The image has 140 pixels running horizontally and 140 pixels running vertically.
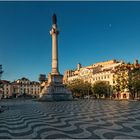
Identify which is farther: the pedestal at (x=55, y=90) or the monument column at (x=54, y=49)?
the monument column at (x=54, y=49)

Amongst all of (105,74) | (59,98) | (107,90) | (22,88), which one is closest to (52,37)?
(59,98)

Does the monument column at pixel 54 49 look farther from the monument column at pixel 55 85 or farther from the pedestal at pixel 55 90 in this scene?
the pedestal at pixel 55 90

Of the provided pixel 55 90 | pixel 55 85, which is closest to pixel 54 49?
pixel 55 85

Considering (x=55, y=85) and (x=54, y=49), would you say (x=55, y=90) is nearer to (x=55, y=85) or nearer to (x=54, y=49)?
(x=55, y=85)

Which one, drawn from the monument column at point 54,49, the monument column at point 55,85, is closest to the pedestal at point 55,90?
the monument column at point 55,85

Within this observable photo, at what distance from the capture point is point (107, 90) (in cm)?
10712

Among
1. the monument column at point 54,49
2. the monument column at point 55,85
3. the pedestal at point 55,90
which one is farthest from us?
the monument column at point 54,49

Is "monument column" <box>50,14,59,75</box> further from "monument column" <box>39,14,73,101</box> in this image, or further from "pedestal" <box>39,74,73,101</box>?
"pedestal" <box>39,74,73,101</box>

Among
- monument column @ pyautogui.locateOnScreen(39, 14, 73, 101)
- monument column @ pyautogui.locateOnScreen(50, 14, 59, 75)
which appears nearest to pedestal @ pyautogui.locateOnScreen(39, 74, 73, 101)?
monument column @ pyautogui.locateOnScreen(39, 14, 73, 101)

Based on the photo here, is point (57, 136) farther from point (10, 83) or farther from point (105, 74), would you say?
point (10, 83)

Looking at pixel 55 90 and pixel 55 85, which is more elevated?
pixel 55 85

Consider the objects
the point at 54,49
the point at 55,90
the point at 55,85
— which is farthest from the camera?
the point at 54,49

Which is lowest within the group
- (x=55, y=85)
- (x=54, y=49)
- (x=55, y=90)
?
(x=55, y=90)

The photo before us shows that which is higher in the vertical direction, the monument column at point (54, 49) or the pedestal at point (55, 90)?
the monument column at point (54, 49)
